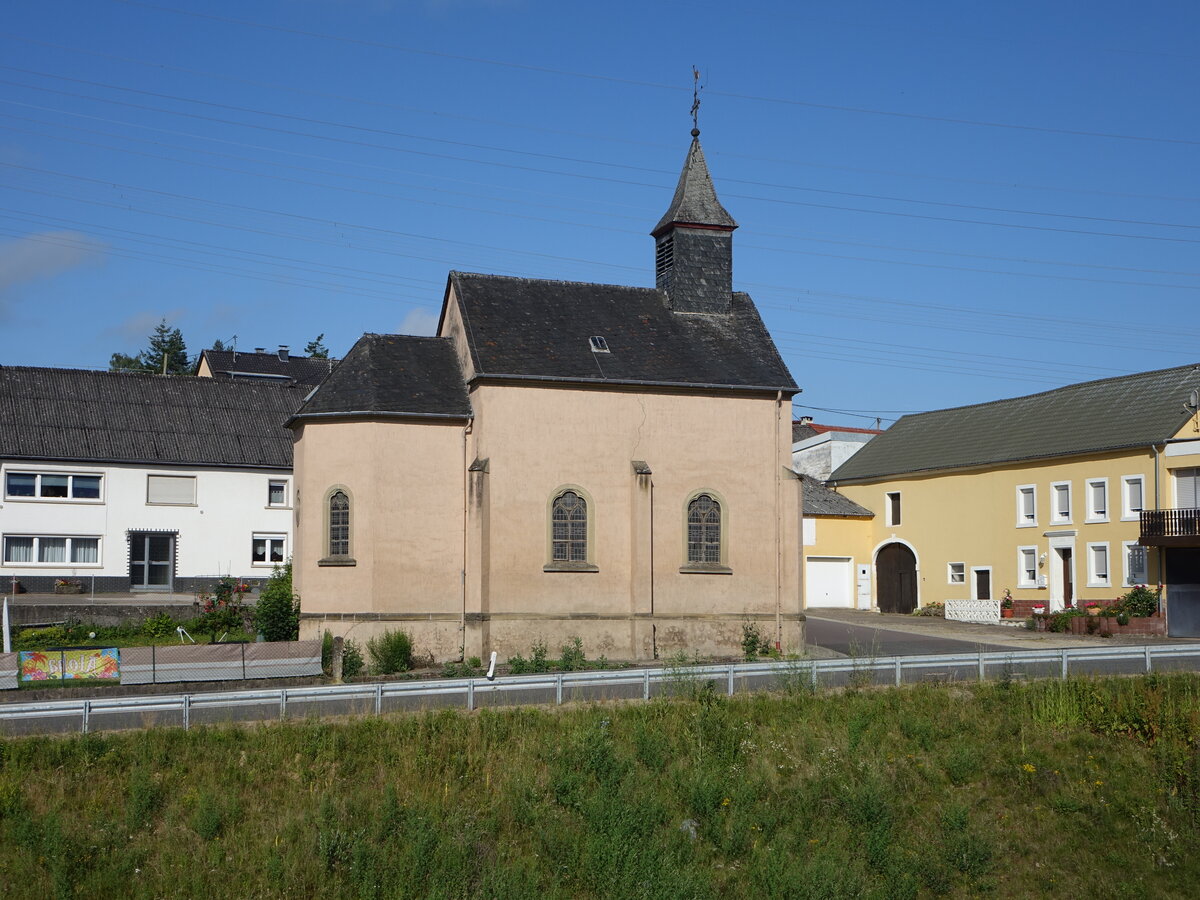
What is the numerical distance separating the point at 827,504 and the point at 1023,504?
8044 millimetres

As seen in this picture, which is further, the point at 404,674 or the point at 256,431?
the point at 256,431

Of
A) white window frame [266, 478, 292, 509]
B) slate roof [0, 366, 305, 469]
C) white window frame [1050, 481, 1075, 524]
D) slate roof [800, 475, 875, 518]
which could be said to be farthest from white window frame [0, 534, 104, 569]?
white window frame [1050, 481, 1075, 524]

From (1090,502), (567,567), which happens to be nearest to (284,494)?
(567,567)

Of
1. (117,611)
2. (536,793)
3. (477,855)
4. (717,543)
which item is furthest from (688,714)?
(117,611)

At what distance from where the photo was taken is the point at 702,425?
32062 millimetres

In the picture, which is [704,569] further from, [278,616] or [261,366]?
[261,366]

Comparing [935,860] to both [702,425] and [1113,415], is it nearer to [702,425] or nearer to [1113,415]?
[702,425]

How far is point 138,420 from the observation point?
4438cm

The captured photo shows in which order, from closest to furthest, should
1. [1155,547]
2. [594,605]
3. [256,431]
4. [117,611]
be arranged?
[594,605] → [117,611] → [1155,547] → [256,431]

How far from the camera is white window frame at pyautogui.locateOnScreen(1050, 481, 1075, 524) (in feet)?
141

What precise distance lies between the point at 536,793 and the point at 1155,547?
87.5ft

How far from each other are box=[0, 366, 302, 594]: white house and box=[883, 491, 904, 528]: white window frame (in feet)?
75.4

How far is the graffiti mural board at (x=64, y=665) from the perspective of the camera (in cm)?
2309

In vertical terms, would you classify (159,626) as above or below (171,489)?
below
